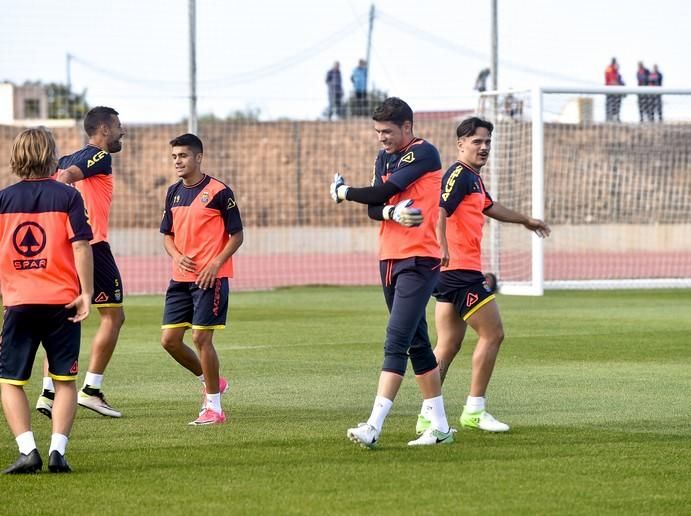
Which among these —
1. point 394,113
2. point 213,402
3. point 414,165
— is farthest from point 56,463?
point 394,113

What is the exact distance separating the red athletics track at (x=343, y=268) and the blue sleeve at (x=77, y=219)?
18520 millimetres

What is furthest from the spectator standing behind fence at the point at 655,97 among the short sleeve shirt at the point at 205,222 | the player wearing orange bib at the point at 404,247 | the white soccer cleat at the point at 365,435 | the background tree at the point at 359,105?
the white soccer cleat at the point at 365,435

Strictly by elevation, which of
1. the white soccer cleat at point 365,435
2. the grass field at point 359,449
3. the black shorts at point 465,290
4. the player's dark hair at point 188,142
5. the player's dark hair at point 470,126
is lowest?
the grass field at point 359,449

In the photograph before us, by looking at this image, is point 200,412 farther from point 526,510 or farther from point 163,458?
point 526,510

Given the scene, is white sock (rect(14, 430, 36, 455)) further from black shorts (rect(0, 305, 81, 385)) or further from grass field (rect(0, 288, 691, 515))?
black shorts (rect(0, 305, 81, 385))

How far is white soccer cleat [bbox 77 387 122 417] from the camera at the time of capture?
9828mm

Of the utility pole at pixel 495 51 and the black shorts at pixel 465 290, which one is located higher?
the utility pole at pixel 495 51

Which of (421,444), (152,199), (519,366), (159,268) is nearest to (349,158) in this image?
(152,199)

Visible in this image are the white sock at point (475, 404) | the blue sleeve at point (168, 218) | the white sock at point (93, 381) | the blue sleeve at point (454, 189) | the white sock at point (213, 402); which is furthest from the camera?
the white sock at point (93, 381)

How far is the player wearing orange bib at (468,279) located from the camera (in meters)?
9.03

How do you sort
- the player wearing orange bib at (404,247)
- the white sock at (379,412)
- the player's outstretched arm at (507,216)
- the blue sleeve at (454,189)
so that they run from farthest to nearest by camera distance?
the player's outstretched arm at (507,216), the blue sleeve at (454,189), the player wearing orange bib at (404,247), the white sock at (379,412)

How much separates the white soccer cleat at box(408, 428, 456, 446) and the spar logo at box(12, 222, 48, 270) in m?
2.48

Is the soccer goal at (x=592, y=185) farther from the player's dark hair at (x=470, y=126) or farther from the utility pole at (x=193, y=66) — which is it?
the player's dark hair at (x=470, y=126)

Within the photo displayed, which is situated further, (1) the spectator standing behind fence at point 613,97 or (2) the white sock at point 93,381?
(1) the spectator standing behind fence at point 613,97
